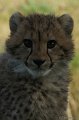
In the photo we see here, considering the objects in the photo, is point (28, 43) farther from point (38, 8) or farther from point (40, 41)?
point (38, 8)

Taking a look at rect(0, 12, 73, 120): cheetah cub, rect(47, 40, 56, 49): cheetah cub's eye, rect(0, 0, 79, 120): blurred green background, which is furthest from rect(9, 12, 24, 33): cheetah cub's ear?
rect(0, 0, 79, 120): blurred green background

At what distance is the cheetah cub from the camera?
5043mm

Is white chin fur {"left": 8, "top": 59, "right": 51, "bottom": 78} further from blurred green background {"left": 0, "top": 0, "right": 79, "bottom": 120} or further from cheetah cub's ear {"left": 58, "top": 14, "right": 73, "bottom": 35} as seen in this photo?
blurred green background {"left": 0, "top": 0, "right": 79, "bottom": 120}

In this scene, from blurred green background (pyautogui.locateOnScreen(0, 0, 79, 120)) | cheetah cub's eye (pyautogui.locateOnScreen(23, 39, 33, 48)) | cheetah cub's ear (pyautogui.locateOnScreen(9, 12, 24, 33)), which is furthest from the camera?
blurred green background (pyautogui.locateOnScreen(0, 0, 79, 120))

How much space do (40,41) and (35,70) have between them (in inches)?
8.2

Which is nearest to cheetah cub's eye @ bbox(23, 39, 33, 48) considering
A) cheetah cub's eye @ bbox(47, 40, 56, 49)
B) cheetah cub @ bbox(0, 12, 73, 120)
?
cheetah cub @ bbox(0, 12, 73, 120)

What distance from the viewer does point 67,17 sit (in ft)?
17.5

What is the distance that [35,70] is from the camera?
4.99 metres

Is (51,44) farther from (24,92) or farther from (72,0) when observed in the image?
(72,0)

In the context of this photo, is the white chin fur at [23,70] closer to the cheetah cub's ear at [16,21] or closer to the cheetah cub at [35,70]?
the cheetah cub at [35,70]

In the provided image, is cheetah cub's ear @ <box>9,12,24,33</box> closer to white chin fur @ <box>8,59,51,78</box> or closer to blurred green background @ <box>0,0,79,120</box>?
white chin fur @ <box>8,59,51,78</box>

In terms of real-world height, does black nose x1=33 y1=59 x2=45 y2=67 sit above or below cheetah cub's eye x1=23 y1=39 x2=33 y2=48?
below

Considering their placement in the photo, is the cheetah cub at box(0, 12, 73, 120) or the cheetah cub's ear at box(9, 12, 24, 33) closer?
the cheetah cub at box(0, 12, 73, 120)

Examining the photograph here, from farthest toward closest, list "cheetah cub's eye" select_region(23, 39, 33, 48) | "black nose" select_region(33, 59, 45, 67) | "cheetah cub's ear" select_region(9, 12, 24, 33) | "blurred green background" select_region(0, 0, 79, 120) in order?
"blurred green background" select_region(0, 0, 79, 120) → "cheetah cub's ear" select_region(9, 12, 24, 33) → "cheetah cub's eye" select_region(23, 39, 33, 48) → "black nose" select_region(33, 59, 45, 67)
